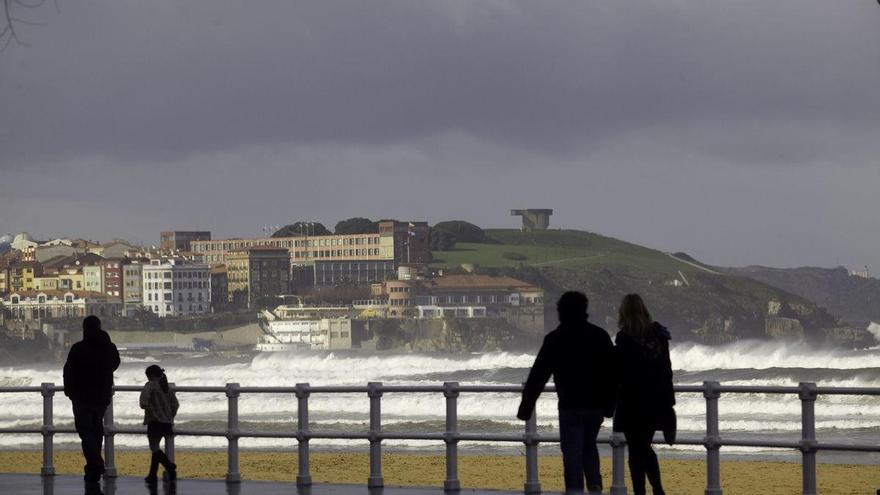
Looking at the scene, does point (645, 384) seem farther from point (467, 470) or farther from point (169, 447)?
point (467, 470)

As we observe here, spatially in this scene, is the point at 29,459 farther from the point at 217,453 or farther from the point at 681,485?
the point at 681,485

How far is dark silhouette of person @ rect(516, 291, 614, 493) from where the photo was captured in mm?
10148

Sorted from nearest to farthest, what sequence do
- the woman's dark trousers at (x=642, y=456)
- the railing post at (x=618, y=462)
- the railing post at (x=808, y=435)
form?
the woman's dark trousers at (x=642, y=456)
the railing post at (x=808, y=435)
the railing post at (x=618, y=462)

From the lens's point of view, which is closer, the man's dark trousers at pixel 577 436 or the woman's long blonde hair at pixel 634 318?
the man's dark trousers at pixel 577 436

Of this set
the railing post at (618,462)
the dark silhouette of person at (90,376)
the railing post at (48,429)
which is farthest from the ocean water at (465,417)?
the dark silhouette of person at (90,376)

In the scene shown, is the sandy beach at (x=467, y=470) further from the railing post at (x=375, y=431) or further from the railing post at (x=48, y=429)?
the railing post at (x=375, y=431)

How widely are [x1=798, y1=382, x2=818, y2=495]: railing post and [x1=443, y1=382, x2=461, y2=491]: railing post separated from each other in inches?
112

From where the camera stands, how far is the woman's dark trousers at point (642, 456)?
11422 mm

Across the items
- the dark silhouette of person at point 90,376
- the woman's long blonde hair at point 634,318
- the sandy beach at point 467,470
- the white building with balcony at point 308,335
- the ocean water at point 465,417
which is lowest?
the white building with balcony at point 308,335

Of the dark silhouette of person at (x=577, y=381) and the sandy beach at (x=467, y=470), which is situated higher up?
the dark silhouette of person at (x=577, y=381)

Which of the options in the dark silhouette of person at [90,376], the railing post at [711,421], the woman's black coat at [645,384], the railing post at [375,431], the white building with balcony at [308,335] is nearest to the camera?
the woman's black coat at [645,384]

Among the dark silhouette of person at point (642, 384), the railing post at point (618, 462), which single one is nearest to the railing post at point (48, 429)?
the railing post at point (618, 462)

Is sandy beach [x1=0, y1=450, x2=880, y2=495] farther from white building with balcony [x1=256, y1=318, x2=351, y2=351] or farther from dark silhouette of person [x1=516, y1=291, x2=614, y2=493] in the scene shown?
white building with balcony [x1=256, y1=318, x2=351, y2=351]

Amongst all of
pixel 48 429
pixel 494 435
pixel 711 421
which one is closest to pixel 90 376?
pixel 48 429
